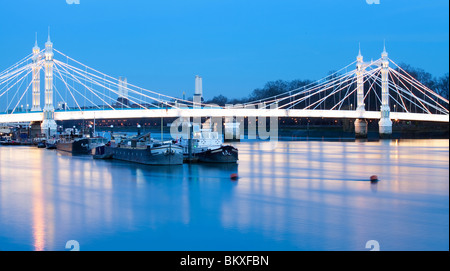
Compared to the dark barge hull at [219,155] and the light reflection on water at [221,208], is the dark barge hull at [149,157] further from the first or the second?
the dark barge hull at [219,155]

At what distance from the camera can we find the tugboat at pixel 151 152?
24.1 metres

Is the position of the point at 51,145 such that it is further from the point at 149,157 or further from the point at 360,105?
the point at 360,105

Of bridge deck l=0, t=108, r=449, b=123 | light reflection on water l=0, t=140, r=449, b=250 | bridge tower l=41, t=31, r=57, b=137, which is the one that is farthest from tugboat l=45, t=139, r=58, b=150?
light reflection on water l=0, t=140, r=449, b=250

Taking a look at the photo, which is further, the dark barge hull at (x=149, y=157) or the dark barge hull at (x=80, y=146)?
the dark barge hull at (x=80, y=146)

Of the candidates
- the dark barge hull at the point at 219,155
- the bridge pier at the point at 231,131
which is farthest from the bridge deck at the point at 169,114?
the dark barge hull at the point at 219,155

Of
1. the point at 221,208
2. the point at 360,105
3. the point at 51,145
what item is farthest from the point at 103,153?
the point at 360,105

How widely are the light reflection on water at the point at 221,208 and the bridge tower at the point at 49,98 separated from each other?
2316 centimetres

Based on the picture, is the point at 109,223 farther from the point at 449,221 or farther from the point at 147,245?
the point at 449,221

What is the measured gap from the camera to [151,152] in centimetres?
2438

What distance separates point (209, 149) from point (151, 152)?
8.83 ft

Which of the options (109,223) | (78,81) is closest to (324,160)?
(109,223)

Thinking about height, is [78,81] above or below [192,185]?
above

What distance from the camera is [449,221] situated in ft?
41.6
